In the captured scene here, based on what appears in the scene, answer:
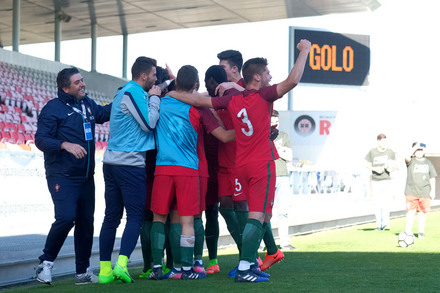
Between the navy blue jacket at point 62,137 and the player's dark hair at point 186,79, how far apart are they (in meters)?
0.80

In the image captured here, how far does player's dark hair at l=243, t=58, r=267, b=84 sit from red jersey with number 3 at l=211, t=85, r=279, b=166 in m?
0.15

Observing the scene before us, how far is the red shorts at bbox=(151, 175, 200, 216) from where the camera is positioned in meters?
5.50

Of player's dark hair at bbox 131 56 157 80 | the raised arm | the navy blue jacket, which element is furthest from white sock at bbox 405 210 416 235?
the navy blue jacket

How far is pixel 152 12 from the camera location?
1300 inches

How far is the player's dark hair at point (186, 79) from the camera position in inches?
221

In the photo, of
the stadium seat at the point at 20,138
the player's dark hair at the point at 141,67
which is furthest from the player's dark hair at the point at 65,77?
the stadium seat at the point at 20,138

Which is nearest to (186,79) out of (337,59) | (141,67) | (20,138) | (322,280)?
(141,67)

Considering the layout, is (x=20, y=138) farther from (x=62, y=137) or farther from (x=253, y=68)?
(x=253, y=68)

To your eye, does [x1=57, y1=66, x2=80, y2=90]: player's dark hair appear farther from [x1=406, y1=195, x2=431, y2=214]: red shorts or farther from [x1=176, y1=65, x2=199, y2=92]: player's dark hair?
[x1=406, y1=195, x2=431, y2=214]: red shorts

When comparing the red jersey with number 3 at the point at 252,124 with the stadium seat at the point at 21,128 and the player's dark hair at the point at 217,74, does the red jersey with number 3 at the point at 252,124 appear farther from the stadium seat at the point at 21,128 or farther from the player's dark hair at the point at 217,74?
the stadium seat at the point at 21,128

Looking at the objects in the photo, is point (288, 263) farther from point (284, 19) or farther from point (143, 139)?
Answer: point (284, 19)

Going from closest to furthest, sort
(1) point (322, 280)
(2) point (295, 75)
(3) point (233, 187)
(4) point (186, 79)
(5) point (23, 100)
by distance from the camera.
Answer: (2) point (295, 75), (1) point (322, 280), (4) point (186, 79), (3) point (233, 187), (5) point (23, 100)

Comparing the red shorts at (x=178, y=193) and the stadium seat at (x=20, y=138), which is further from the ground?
the stadium seat at (x=20, y=138)

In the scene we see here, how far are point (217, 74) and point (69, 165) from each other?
1446 millimetres
